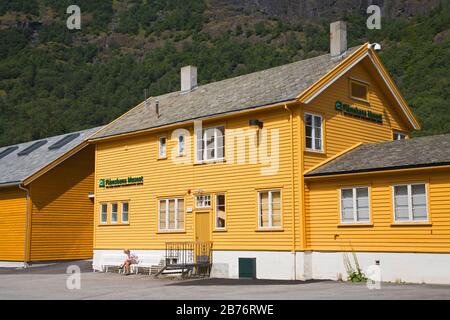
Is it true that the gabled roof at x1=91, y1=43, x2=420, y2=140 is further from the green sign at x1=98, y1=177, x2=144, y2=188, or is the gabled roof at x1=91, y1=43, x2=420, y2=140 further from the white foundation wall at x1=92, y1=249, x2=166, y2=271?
the white foundation wall at x1=92, y1=249, x2=166, y2=271

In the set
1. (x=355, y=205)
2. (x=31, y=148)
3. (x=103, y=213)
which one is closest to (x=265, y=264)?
(x=355, y=205)

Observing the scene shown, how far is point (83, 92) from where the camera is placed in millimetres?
112812

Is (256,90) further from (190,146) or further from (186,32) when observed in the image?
(186,32)

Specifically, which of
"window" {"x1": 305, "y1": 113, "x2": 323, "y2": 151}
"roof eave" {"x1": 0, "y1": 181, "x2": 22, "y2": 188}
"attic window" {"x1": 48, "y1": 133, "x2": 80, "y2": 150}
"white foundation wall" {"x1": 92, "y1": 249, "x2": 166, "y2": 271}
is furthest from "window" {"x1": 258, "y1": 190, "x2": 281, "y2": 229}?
"attic window" {"x1": 48, "y1": 133, "x2": 80, "y2": 150}

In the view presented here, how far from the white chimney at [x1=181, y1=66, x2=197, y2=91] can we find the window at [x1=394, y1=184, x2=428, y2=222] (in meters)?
14.8

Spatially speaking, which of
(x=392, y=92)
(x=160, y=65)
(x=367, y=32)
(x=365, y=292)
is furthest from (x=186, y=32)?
(x=365, y=292)

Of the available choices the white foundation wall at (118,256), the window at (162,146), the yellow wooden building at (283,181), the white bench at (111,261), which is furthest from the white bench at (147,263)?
the window at (162,146)

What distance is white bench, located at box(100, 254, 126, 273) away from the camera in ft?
99.1

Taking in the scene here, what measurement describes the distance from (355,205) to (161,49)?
111039 millimetres

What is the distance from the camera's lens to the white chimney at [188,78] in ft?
109

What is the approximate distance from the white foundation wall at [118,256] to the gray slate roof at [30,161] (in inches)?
251

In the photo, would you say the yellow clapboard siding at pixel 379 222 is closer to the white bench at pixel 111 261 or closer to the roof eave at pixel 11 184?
the white bench at pixel 111 261

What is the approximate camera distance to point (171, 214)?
91.7ft

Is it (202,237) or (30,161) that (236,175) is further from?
(30,161)
